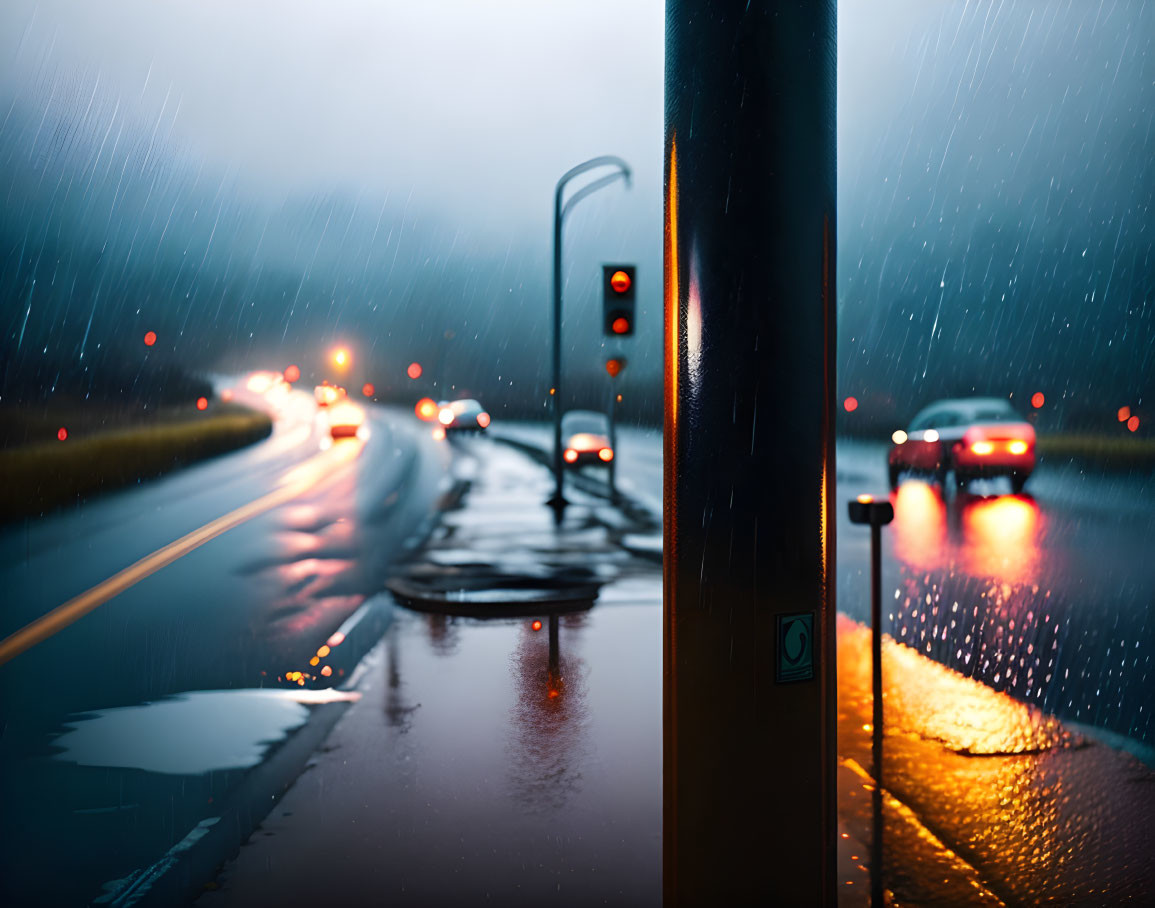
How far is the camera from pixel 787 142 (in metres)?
2.34

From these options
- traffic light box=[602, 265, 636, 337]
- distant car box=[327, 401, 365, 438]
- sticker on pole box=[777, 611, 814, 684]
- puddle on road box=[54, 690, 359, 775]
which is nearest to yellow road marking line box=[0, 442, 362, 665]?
puddle on road box=[54, 690, 359, 775]

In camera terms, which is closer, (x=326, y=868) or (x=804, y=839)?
(x=804, y=839)

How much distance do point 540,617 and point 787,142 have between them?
319 inches

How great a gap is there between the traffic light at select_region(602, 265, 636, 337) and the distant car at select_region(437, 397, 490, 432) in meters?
41.3

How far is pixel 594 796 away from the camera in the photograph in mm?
5219

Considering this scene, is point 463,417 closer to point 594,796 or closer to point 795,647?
point 594,796

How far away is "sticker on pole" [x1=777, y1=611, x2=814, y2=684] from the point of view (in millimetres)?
2357

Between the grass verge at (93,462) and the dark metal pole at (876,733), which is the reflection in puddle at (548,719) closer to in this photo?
the dark metal pole at (876,733)

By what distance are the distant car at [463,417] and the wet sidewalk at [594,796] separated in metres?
48.5

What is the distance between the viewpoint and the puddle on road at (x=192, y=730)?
5.82 meters

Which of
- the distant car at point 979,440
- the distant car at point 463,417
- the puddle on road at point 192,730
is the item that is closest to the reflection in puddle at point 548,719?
the puddle on road at point 192,730

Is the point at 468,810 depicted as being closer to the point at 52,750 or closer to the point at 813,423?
the point at 52,750

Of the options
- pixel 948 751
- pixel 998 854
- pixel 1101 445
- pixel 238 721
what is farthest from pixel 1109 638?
pixel 1101 445

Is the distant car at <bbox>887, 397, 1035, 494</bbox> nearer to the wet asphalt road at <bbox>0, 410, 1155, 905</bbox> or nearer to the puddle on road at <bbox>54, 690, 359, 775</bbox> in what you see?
the wet asphalt road at <bbox>0, 410, 1155, 905</bbox>
